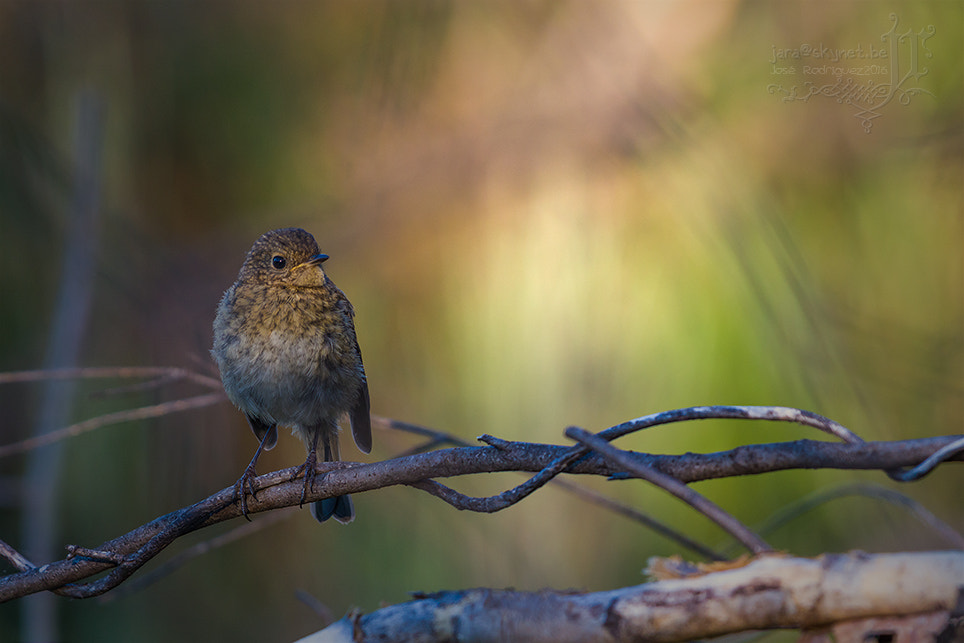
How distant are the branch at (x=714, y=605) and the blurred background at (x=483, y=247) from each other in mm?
1396

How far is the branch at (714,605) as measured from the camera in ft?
2.41

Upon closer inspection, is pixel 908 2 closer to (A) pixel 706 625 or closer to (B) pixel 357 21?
(B) pixel 357 21

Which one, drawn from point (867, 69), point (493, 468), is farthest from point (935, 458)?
point (867, 69)

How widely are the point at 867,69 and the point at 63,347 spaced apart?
110 inches

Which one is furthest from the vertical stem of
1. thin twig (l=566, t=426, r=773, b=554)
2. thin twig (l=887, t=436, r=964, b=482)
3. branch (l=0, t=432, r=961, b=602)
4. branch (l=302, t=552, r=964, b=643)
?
thin twig (l=887, t=436, r=964, b=482)

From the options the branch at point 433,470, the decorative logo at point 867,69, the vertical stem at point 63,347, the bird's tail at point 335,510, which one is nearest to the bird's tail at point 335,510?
the bird's tail at point 335,510

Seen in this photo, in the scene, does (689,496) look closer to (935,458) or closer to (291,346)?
(935,458)

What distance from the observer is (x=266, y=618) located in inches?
124

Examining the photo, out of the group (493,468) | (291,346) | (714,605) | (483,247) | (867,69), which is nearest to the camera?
(714,605)

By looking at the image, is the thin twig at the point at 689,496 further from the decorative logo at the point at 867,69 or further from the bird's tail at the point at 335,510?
the decorative logo at the point at 867,69

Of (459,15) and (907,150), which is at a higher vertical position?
(459,15)

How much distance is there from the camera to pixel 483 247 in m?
2.72

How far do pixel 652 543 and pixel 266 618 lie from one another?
1.53m

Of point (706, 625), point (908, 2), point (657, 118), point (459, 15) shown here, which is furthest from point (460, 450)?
point (908, 2)
